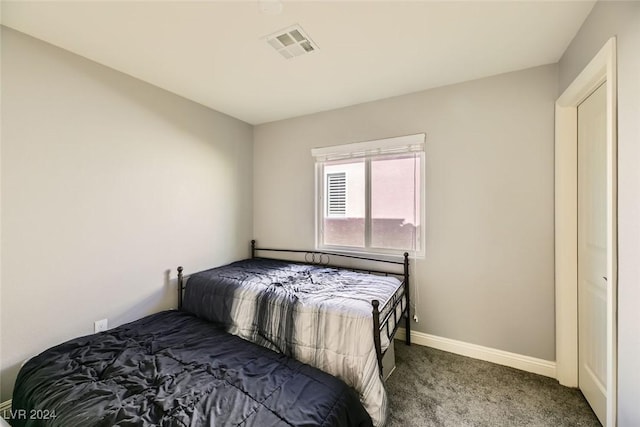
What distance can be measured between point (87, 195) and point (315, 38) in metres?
2.09

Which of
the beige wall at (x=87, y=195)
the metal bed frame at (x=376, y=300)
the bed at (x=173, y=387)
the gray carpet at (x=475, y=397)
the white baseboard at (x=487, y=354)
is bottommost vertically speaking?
the gray carpet at (x=475, y=397)

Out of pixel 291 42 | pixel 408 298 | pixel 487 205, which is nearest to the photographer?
pixel 291 42

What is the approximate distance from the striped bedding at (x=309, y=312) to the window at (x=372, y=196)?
18.5 inches

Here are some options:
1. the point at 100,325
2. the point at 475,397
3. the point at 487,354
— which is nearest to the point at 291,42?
the point at 100,325

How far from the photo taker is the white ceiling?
1491 mm

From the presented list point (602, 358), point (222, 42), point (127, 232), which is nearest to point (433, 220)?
point (602, 358)

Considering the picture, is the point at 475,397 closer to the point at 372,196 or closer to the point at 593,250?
the point at 593,250

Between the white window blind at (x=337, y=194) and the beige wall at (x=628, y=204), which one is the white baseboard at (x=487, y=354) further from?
the white window blind at (x=337, y=194)

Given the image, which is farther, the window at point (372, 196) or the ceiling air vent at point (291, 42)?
the window at point (372, 196)

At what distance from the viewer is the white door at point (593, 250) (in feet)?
5.12

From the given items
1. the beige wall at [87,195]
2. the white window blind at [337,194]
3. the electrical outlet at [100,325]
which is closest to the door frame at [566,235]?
the white window blind at [337,194]

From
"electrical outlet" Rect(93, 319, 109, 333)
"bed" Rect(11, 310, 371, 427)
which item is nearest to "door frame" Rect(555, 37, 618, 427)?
"bed" Rect(11, 310, 371, 427)

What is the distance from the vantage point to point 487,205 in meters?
2.25

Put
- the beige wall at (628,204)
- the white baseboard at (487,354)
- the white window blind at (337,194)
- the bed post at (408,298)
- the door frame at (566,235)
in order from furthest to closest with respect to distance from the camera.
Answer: the white window blind at (337,194) < the bed post at (408,298) < the white baseboard at (487,354) < the door frame at (566,235) < the beige wall at (628,204)
